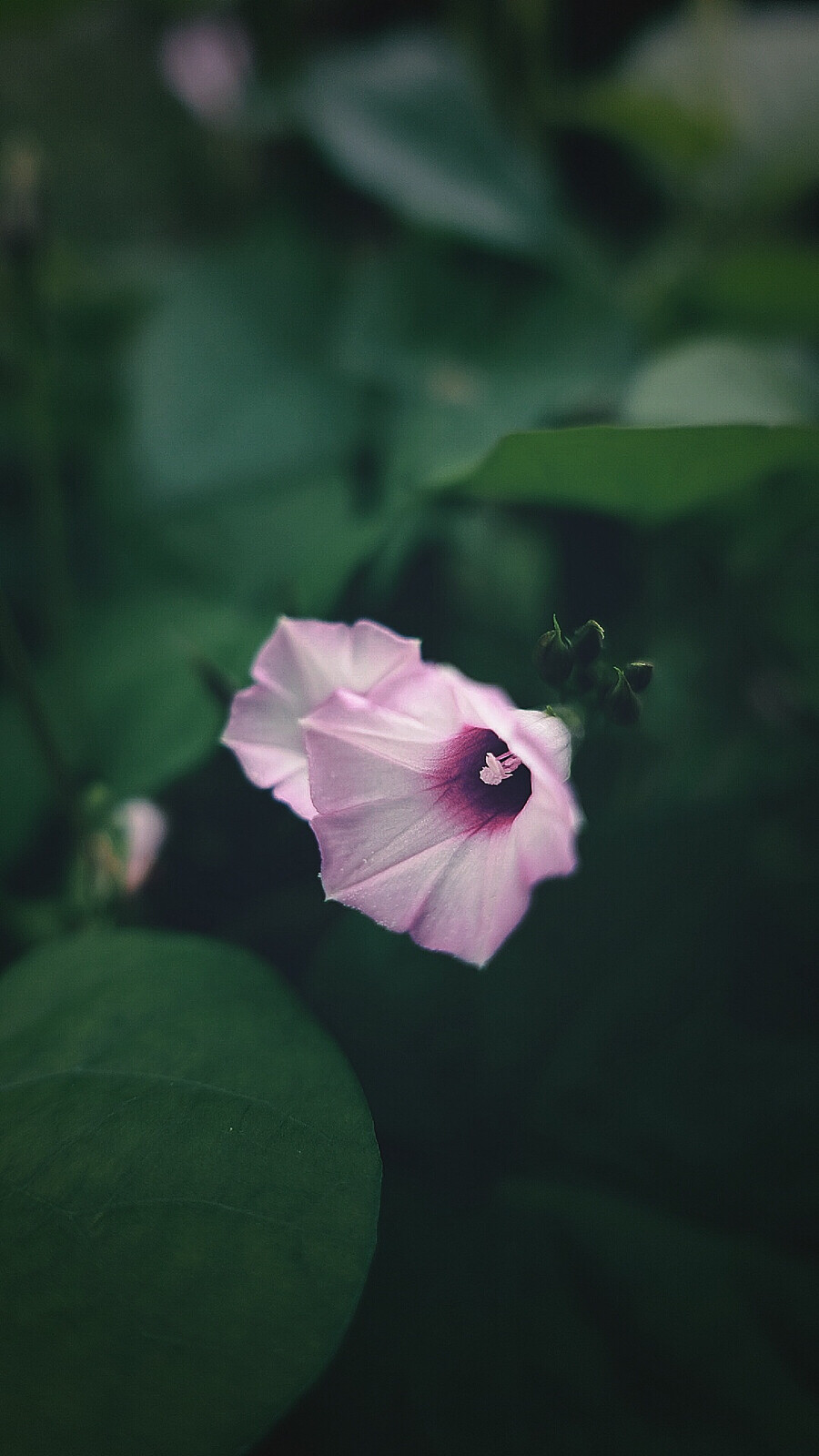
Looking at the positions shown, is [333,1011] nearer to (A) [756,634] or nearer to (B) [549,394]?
(A) [756,634]

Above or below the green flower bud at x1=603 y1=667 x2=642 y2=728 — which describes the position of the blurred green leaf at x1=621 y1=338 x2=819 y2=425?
above

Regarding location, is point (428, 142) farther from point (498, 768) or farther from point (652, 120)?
point (498, 768)

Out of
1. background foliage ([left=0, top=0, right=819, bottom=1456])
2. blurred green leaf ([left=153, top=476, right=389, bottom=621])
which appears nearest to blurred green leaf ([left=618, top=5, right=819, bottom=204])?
background foliage ([left=0, top=0, right=819, bottom=1456])

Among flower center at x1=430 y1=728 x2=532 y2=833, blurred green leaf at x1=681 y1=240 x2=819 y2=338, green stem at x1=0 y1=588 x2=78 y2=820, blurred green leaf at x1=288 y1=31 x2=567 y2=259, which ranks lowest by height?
green stem at x1=0 y1=588 x2=78 y2=820

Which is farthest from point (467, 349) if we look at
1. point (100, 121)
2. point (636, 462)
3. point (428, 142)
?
point (100, 121)

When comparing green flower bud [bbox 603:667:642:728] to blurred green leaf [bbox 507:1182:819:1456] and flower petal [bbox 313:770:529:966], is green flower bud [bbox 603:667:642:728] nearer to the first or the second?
flower petal [bbox 313:770:529:966]

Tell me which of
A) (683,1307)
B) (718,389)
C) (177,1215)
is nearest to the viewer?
(177,1215)

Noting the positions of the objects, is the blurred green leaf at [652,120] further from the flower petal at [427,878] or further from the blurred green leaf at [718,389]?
the flower petal at [427,878]
